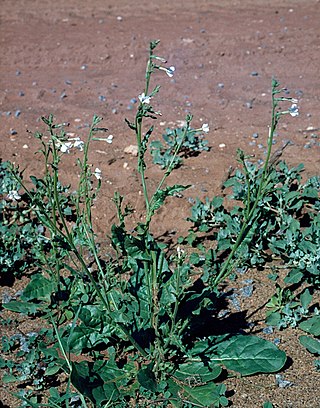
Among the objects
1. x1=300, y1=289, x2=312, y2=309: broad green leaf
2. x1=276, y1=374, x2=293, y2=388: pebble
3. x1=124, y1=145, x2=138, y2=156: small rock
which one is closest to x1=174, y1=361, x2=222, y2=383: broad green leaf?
x1=276, y1=374, x2=293, y2=388: pebble

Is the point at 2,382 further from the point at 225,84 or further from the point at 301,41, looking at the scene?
the point at 301,41

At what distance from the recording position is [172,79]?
6262mm

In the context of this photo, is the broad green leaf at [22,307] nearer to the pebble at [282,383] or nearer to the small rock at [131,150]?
the pebble at [282,383]

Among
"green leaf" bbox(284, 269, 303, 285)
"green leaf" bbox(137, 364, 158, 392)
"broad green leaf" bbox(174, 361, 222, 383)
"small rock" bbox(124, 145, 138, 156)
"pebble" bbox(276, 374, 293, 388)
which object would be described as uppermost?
"small rock" bbox(124, 145, 138, 156)

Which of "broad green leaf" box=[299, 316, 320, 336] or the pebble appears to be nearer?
the pebble

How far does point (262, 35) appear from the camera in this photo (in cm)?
693

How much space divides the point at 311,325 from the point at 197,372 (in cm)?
67

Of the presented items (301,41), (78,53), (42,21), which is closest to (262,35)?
(301,41)

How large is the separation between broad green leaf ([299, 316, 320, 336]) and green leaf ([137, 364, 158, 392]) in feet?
2.80

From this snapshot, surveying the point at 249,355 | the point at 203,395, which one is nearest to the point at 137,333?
the point at 203,395

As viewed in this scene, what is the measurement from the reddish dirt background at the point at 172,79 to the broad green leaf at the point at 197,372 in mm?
133

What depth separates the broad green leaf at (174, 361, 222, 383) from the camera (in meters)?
3.16

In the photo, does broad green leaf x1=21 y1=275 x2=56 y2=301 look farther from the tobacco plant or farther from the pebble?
the pebble

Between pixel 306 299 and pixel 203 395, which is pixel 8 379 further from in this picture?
pixel 306 299
